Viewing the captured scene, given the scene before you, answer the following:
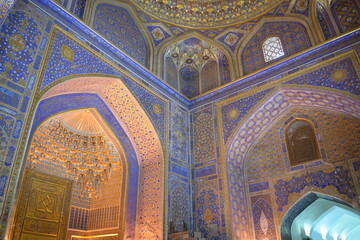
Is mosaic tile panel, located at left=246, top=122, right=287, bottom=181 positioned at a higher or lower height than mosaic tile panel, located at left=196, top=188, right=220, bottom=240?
higher

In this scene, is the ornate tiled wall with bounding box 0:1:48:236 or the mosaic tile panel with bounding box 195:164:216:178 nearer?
the ornate tiled wall with bounding box 0:1:48:236

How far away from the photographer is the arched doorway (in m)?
7.68

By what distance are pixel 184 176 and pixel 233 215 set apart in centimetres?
171

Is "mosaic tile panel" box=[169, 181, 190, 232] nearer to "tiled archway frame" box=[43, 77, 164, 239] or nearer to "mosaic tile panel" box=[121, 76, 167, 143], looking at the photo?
"tiled archway frame" box=[43, 77, 164, 239]

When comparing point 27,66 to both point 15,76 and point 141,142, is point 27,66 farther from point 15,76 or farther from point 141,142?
point 141,142

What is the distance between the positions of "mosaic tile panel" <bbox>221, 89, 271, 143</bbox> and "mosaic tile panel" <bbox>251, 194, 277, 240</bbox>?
1.83m

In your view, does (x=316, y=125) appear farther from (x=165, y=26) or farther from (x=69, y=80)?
(x=69, y=80)

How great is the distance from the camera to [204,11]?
920 cm

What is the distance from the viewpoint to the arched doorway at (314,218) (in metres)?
7.68

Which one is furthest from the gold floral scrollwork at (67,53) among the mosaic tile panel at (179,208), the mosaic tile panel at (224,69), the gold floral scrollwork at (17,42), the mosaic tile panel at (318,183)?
the mosaic tile panel at (318,183)

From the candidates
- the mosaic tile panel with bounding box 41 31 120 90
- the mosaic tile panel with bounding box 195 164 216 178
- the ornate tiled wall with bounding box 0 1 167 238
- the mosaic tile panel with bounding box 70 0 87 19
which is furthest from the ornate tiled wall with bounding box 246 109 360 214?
the mosaic tile panel with bounding box 70 0 87 19

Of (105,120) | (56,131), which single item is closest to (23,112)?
(105,120)

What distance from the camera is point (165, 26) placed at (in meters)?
9.20

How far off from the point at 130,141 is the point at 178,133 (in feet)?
4.78
